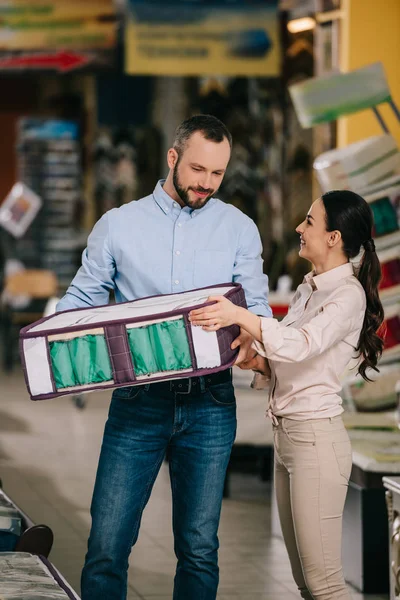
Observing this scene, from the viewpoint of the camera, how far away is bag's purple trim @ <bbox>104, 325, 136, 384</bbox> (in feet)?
9.94

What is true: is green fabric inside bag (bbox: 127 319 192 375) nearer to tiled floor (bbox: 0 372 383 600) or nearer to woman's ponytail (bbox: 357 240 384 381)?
woman's ponytail (bbox: 357 240 384 381)

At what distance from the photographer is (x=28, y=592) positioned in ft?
10.4

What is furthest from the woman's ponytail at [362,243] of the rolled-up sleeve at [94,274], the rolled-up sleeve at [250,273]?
the rolled-up sleeve at [94,274]

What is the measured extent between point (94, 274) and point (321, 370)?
27.5 inches

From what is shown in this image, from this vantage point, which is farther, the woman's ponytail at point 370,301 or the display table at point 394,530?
the display table at point 394,530

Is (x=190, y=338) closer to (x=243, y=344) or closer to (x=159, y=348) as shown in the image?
(x=159, y=348)

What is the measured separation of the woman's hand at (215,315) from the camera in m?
2.96

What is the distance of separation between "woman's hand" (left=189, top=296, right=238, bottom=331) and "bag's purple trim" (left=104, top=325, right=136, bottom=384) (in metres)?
0.19

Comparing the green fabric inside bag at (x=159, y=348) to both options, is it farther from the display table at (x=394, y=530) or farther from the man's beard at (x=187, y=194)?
the display table at (x=394, y=530)

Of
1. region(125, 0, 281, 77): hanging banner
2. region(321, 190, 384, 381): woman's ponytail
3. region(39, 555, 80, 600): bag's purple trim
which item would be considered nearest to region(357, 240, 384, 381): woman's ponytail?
region(321, 190, 384, 381): woman's ponytail

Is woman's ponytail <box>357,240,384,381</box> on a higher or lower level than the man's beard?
lower

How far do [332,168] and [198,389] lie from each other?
271 centimetres

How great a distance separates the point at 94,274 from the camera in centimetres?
328

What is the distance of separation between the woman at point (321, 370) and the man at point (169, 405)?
0.16 m
